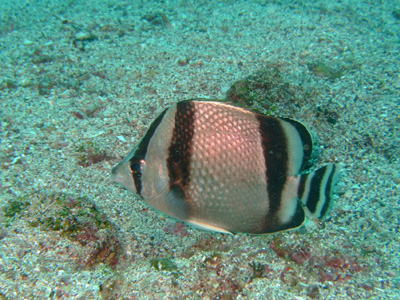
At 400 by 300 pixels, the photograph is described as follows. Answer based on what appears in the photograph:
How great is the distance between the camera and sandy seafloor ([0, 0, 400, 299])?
83.7 inches

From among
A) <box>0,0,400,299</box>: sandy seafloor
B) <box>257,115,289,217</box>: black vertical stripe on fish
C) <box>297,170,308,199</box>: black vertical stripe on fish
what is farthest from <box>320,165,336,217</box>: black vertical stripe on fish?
<box>0,0,400,299</box>: sandy seafloor

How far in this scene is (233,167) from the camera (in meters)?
1.77

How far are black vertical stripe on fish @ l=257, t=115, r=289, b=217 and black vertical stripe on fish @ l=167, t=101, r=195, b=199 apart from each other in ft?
1.59

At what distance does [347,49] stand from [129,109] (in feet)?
12.8

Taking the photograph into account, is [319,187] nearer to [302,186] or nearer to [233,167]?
[302,186]

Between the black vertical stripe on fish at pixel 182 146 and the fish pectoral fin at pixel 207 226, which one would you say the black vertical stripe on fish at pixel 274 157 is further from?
the black vertical stripe on fish at pixel 182 146

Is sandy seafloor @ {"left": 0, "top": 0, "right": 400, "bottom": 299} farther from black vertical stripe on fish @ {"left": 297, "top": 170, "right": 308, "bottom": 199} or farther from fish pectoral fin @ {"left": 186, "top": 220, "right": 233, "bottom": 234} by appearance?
black vertical stripe on fish @ {"left": 297, "top": 170, "right": 308, "bottom": 199}

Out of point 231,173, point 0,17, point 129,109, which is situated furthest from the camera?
point 0,17

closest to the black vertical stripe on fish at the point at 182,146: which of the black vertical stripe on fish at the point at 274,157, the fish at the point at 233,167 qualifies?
the fish at the point at 233,167

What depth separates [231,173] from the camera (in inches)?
69.9

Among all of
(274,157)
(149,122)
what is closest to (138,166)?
(274,157)

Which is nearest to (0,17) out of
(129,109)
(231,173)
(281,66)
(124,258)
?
(129,109)

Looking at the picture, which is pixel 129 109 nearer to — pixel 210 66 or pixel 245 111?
pixel 210 66

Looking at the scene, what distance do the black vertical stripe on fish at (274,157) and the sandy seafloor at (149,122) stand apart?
78 cm
